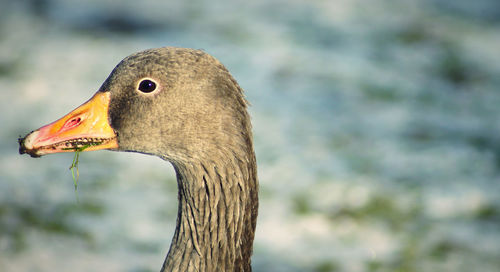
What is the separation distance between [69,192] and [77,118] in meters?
3.71

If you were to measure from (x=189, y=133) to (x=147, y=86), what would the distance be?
14.4 inches

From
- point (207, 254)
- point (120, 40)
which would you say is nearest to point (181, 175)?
point (207, 254)

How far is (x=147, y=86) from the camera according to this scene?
384 centimetres

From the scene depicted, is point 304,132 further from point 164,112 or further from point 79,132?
point 79,132

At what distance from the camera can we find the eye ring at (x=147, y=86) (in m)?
3.82

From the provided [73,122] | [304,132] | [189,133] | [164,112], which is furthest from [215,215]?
[304,132]

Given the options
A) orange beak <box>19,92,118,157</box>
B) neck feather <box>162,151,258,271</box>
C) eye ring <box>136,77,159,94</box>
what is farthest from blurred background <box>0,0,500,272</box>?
eye ring <box>136,77,159,94</box>

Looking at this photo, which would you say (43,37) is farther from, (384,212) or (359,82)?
(384,212)

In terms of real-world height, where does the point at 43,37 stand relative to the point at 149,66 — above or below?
above

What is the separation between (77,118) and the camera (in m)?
3.87

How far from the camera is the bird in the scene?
3789mm

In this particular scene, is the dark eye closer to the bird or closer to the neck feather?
the bird

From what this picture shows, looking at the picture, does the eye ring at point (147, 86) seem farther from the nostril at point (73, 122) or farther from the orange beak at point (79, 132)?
the nostril at point (73, 122)

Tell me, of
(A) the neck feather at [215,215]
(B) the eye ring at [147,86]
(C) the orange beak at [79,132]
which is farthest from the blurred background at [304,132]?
(B) the eye ring at [147,86]
